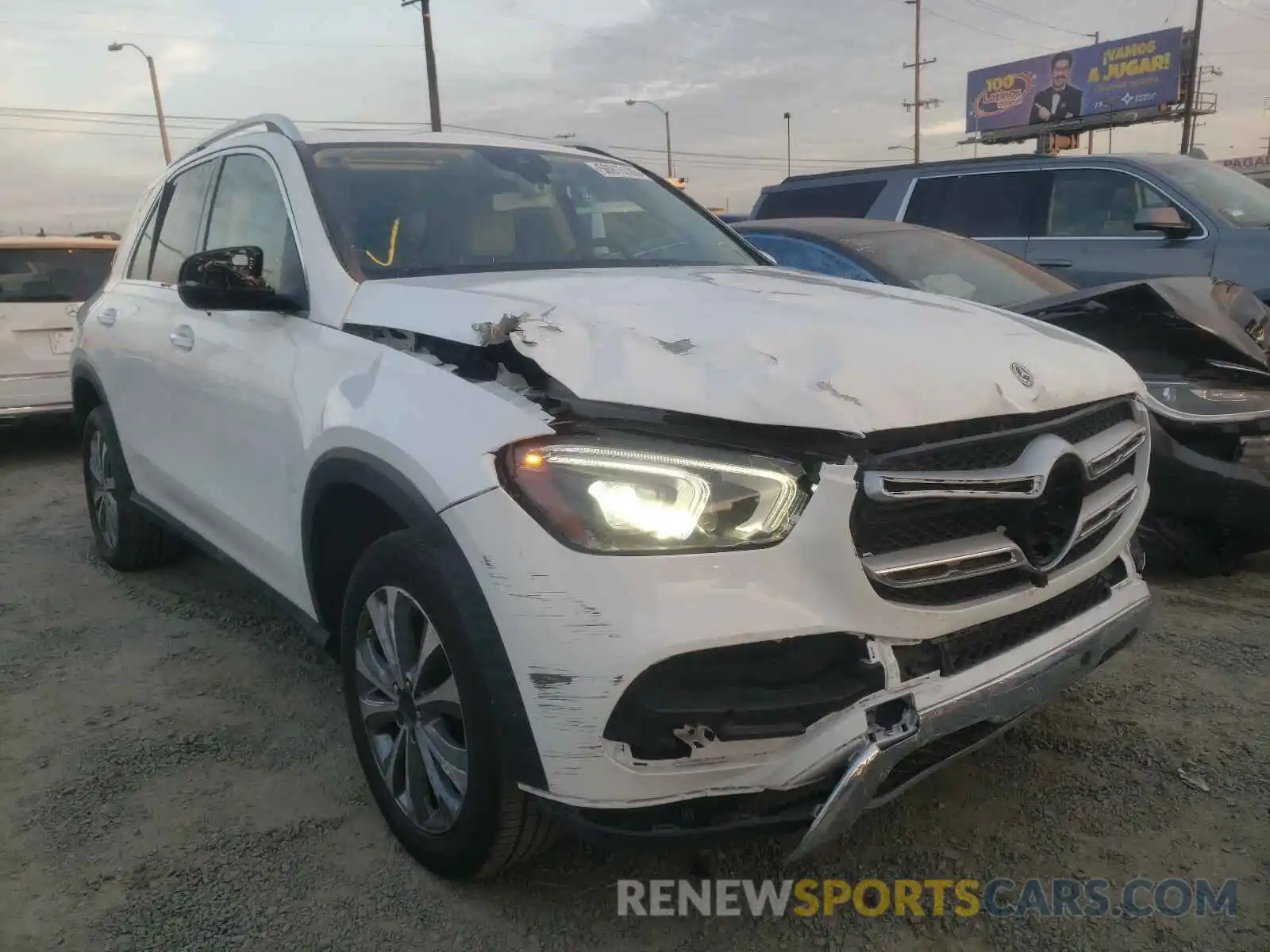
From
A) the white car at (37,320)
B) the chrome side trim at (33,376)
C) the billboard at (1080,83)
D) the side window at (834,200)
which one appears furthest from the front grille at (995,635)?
the billboard at (1080,83)

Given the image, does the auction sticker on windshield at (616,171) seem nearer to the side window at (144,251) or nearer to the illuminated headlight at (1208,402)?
the side window at (144,251)

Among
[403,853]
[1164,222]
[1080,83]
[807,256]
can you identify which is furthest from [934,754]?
[1080,83]

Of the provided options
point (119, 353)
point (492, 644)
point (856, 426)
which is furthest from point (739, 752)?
point (119, 353)

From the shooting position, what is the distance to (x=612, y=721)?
1.89m

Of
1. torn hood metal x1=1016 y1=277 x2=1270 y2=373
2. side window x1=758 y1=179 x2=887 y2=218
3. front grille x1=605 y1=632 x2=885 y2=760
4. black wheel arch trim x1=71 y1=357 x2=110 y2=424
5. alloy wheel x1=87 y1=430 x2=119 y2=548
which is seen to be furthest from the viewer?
side window x1=758 y1=179 x2=887 y2=218

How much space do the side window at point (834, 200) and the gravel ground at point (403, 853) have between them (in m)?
5.15

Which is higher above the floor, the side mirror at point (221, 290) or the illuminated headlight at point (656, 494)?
the side mirror at point (221, 290)

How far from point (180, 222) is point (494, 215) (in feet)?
5.61

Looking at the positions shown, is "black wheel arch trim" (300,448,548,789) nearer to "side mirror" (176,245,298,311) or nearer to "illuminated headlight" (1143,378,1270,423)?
"side mirror" (176,245,298,311)

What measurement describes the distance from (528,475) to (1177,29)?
5092 centimetres

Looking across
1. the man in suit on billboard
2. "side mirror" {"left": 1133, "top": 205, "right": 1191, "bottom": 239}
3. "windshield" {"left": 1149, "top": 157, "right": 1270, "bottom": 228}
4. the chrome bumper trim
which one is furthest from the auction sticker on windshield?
the man in suit on billboard

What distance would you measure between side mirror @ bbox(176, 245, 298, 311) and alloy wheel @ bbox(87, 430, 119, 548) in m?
2.05

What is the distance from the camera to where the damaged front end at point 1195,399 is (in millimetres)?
3818

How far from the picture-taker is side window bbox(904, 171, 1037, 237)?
769 centimetres
